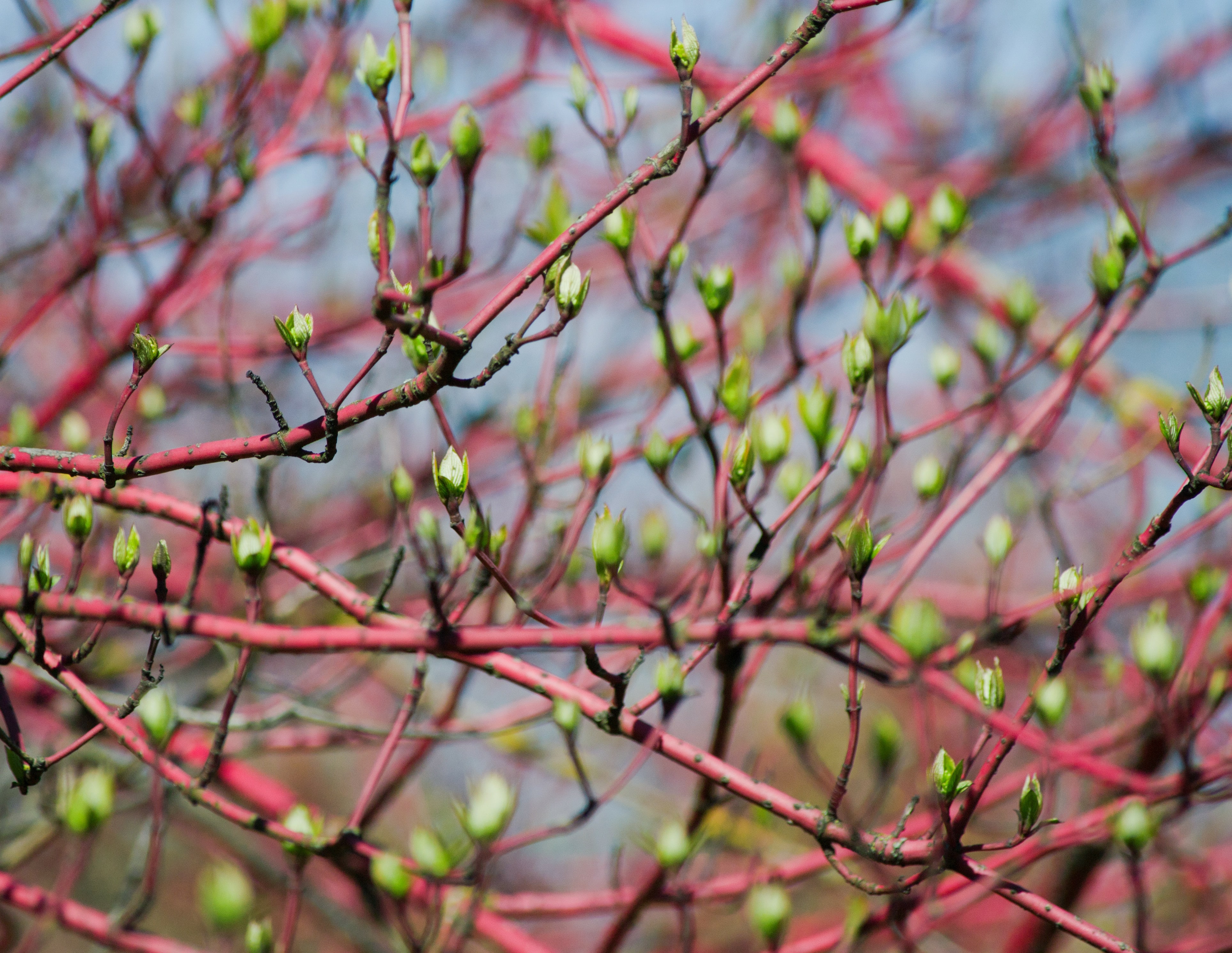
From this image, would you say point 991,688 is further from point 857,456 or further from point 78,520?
point 78,520

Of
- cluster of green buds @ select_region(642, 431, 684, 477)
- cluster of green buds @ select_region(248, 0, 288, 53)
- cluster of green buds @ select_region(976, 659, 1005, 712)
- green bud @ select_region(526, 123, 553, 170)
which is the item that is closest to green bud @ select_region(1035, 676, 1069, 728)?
cluster of green buds @ select_region(976, 659, 1005, 712)

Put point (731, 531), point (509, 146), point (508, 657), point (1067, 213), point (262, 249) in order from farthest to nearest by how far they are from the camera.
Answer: point (1067, 213), point (509, 146), point (262, 249), point (731, 531), point (508, 657)

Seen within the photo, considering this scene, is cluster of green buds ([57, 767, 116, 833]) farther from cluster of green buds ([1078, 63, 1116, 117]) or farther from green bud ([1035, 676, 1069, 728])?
cluster of green buds ([1078, 63, 1116, 117])

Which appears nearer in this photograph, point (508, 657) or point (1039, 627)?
point (508, 657)

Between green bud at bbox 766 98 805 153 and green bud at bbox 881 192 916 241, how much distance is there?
0.74 feet

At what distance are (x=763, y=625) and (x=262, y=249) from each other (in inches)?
69.6

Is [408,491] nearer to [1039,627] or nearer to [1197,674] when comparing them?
[1197,674]

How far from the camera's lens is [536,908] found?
141cm

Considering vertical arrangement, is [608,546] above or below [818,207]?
below

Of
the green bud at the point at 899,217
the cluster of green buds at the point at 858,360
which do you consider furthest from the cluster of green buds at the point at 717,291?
the green bud at the point at 899,217

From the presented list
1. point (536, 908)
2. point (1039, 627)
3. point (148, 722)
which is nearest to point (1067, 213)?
point (1039, 627)

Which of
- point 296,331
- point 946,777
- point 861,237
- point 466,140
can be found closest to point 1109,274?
point 861,237

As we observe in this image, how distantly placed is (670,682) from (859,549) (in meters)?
0.24

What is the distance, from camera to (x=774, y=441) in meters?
1.13
